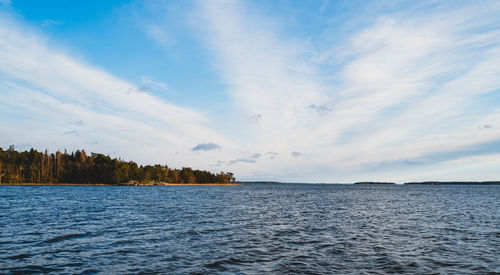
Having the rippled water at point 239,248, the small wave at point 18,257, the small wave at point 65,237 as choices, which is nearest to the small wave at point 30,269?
the rippled water at point 239,248

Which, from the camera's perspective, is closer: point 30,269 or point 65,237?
point 30,269

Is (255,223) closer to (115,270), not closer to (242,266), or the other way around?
(242,266)

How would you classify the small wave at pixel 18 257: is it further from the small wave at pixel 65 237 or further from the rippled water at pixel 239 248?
the small wave at pixel 65 237

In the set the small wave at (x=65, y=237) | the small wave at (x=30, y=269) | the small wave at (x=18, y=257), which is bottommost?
the small wave at (x=65, y=237)

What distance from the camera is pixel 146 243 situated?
26.9 metres

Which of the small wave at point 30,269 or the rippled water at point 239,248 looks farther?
the rippled water at point 239,248

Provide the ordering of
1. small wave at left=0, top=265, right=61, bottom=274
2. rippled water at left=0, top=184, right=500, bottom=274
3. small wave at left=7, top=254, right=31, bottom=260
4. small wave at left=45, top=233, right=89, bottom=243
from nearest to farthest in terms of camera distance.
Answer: small wave at left=0, top=265, right=61, bottom=274 < rippled water at left=0, top=184, right=500, bottom=274 < small wave at left=7, top=254, right=31, bottom=260 < small wave at left=45, top=233, right=89, bottom=243

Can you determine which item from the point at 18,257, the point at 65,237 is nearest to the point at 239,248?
the point at 18,257

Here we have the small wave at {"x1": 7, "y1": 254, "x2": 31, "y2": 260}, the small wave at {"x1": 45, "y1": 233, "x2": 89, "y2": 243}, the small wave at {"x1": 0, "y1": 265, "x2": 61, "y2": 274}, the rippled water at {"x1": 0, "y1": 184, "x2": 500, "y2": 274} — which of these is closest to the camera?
the small wave at {"x1": 0, "y1": 265, "x2": 61, "y2": 274}

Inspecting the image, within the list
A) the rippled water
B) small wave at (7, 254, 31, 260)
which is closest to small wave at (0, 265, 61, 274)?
the rippled water

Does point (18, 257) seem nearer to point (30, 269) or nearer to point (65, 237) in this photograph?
point (30, 269)

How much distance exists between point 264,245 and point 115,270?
12523mm

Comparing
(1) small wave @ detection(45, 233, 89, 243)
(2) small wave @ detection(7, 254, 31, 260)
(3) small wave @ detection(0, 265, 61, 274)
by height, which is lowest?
(1) small wave @ detection(45, 233, 89, 243)

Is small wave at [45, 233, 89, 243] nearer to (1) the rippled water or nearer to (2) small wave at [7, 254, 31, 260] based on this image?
(1) the rippled water
